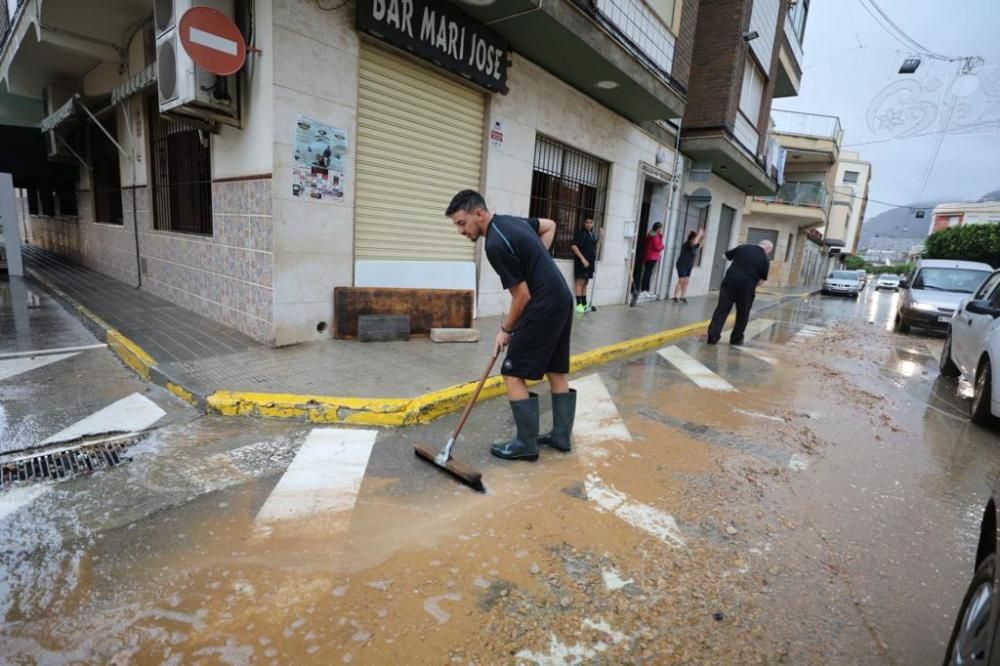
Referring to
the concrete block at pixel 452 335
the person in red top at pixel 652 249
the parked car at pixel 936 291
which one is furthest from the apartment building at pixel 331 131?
the parked car at pixel 936 291

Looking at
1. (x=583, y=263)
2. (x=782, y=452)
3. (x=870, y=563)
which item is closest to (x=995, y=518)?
(x=870, y=563)

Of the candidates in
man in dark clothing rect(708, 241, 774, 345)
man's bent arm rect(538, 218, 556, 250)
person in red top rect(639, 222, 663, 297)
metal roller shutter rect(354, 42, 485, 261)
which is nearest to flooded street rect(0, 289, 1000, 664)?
man's bent arm rect(538, 218, 556, 250)

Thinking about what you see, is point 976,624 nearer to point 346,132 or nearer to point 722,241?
point 346,132

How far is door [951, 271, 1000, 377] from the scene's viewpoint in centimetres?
523

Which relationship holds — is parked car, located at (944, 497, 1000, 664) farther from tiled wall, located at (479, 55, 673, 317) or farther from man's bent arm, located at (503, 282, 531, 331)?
tiled wall, located at (479, 55, 673, 317)

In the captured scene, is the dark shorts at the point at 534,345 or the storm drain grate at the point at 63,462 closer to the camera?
the storm drain grate at the point at 63,462

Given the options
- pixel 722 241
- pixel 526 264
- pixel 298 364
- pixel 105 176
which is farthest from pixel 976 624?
pixel 722 241

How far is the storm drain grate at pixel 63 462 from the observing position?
2736 millimetres

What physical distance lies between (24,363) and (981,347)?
9.28m

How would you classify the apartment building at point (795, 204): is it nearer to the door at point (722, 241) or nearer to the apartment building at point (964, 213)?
the door at point (722, 241)

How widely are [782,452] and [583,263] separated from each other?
18.8ft

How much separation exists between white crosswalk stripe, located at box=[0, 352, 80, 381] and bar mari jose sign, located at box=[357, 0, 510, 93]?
4.45 m

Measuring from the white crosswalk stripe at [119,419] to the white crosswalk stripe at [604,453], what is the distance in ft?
10.2

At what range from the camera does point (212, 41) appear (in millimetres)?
4449
